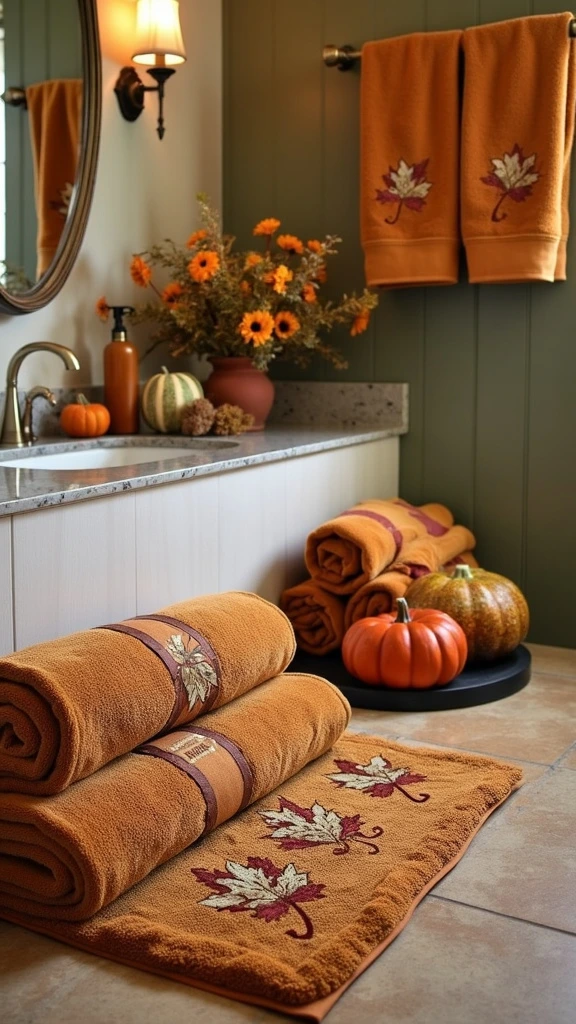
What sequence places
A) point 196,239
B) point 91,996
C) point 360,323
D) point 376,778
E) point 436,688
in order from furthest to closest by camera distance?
point 360,323 → point 196,239 → point 436,688 → point 376,778 → point 91,996

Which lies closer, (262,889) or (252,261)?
(262,889)

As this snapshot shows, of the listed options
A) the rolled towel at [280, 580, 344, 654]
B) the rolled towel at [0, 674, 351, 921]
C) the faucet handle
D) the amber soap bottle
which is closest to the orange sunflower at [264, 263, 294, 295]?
the amber soap bottle

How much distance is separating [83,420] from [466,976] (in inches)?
61.5

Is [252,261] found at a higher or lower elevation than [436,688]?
higher

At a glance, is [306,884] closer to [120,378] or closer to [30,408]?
[30,408]

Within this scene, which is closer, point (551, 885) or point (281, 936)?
point (281, 936)

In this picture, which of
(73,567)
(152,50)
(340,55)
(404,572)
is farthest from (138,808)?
(340,55)

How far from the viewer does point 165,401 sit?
8.50 feet

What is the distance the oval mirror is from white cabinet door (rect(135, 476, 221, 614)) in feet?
2.09

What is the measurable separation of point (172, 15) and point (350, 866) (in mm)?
2021

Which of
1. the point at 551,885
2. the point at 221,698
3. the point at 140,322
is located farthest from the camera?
the point at 140,322

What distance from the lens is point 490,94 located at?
2650 millimetres

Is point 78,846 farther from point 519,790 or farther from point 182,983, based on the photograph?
point 519,790

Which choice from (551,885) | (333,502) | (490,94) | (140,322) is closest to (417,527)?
(333,502)
